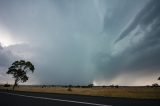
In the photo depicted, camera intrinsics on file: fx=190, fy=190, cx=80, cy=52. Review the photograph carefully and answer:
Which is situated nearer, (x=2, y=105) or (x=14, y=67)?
(x=2, y=105)

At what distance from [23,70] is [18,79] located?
4948mm

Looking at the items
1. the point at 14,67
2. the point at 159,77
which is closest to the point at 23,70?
the point at 14,67

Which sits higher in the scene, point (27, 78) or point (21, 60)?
point (21, 60)

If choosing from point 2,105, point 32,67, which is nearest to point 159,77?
point 32,67

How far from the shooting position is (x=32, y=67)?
6769 centimetres

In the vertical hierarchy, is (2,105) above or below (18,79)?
below

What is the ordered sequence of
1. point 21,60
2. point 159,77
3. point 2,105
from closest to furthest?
point 2,105
point 21,60
point 159,77

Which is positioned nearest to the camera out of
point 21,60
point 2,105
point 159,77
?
point 2,105

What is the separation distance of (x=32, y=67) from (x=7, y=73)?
981 cm

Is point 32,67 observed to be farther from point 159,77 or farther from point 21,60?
point 159,77

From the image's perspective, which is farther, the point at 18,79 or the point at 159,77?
the point at 159,77

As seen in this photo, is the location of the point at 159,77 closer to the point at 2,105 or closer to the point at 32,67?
the point at 32,67

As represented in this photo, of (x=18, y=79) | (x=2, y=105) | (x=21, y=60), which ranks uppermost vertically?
(x=21, y=60)

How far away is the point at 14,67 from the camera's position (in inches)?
2697
